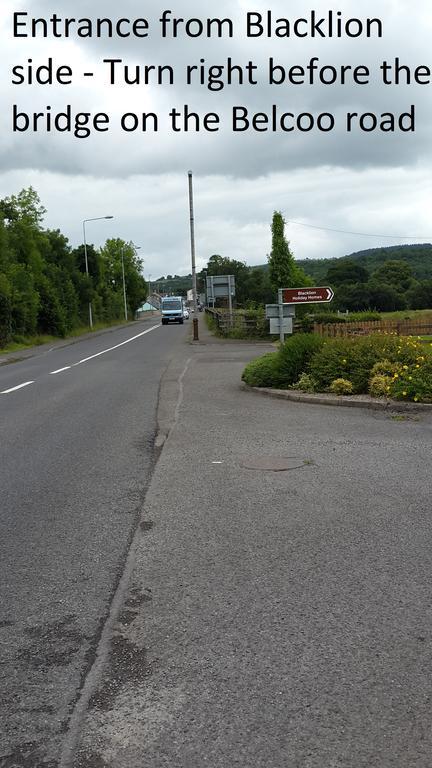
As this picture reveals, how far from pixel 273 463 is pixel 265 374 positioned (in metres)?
7.77

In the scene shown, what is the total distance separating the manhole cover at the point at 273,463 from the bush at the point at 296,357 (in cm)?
696

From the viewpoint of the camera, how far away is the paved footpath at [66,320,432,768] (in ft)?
9.91

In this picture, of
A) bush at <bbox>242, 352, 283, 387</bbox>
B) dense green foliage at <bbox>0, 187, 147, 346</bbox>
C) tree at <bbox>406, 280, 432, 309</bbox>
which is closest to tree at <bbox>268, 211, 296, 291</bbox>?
dense green foliage at <bbox>0, 187, 147, 346</bbox>

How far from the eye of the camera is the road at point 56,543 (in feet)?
11.0

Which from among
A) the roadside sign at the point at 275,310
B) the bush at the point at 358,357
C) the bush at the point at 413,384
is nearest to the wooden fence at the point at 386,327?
the roadside sign at the point at 275,310

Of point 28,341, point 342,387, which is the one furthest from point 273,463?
point 28,341

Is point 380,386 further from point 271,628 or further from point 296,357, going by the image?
point 271,628

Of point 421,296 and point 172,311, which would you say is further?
point 421,296

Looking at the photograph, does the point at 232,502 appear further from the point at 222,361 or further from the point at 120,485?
the point at 222,361

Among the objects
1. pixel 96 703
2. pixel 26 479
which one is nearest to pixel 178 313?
pixel 26 479

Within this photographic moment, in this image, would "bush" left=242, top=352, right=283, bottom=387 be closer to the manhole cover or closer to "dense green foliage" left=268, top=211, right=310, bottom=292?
the manhole cover

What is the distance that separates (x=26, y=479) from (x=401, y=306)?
293ft

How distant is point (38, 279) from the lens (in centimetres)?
4753

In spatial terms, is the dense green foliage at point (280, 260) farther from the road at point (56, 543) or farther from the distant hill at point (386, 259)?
the road at point (56, 543)
